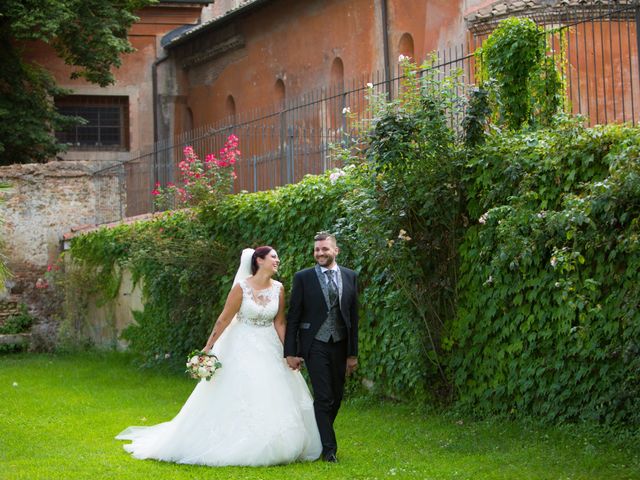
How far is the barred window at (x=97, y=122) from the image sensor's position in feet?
102

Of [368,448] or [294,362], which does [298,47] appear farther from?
[294,362]

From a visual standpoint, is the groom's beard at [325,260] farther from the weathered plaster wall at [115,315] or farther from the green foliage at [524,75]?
the weathered plaster wall at [115,315]

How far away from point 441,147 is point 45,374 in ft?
30.7

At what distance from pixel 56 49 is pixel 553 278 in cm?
1966

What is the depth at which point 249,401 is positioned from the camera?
9.10 meters

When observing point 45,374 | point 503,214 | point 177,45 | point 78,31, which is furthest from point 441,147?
point 177,45

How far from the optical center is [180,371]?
16.1 meters

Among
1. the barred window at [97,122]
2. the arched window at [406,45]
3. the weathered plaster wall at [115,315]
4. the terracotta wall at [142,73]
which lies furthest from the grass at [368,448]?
the terracotta wall at [142,73]

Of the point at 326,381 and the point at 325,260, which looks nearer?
the point at 326,381

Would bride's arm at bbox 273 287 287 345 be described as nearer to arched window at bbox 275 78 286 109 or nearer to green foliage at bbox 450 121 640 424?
green foliage at bbox 450 121 640 424

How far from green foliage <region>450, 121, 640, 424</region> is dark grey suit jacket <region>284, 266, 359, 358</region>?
4.40 ft

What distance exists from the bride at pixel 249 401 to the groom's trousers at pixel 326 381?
26 centimetres

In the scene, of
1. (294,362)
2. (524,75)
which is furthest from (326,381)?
(524,75)

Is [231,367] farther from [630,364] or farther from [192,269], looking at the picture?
[192,269]
